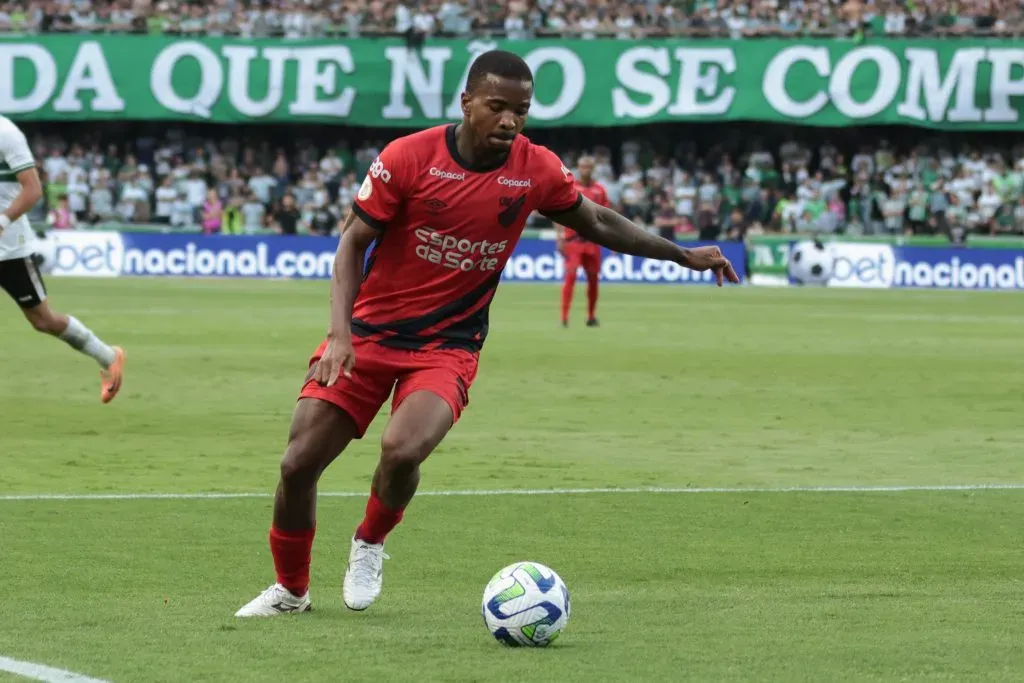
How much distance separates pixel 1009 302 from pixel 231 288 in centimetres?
1405

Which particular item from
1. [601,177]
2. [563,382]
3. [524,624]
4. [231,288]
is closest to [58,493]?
[524,624]

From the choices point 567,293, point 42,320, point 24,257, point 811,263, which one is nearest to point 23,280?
point 24,257

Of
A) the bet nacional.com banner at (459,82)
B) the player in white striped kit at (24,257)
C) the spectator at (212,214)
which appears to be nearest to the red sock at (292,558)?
the player in white striped kit at (24,257)

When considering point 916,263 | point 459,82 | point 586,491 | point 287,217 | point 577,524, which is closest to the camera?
point 577,524

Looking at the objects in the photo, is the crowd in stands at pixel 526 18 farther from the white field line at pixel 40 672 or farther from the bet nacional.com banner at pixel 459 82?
the white field line at pixel 40 672

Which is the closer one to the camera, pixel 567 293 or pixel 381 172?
pixel 381 172

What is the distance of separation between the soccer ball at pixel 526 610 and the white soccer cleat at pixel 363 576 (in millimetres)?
→ 683

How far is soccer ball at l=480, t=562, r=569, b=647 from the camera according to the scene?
6.22m

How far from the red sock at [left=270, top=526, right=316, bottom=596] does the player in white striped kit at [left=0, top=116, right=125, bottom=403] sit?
241 inches

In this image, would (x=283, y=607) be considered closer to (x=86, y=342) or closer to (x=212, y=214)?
(x=86, y=342)

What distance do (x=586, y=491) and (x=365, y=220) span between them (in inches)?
166

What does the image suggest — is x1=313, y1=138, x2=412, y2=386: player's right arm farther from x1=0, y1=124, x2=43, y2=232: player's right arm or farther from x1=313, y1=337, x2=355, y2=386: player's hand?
x1=0, y1=124, x2=43, y2=232: player's right arm

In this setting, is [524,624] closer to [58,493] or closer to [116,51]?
[58,493]

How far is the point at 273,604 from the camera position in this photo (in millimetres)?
6785
